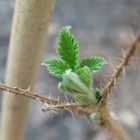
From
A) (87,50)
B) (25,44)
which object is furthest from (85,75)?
(87,50)

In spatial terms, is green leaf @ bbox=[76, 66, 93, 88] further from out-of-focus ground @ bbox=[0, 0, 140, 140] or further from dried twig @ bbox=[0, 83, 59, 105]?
out-of-focus ground @ bbox=[0, 0, 140, 140]

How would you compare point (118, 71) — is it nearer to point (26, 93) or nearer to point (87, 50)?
point (26, 93)

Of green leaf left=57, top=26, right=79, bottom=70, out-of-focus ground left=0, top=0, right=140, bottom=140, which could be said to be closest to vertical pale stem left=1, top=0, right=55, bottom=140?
green leaf left=57, top=26, right=79, bottom=70

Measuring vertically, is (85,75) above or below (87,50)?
below

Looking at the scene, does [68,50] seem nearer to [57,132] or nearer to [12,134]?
[12,134]

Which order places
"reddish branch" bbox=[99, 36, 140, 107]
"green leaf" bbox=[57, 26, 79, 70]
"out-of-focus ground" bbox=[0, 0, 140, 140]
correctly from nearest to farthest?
1. "reddish branch" bbox=[99, 36, 140, 107]
2. "green leaf" bbox=[57, 26, 79, 70]
3. "out-of-focus ground" bbox=[0, 0, 140, 140]

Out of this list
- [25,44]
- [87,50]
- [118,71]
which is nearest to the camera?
[118,71]
